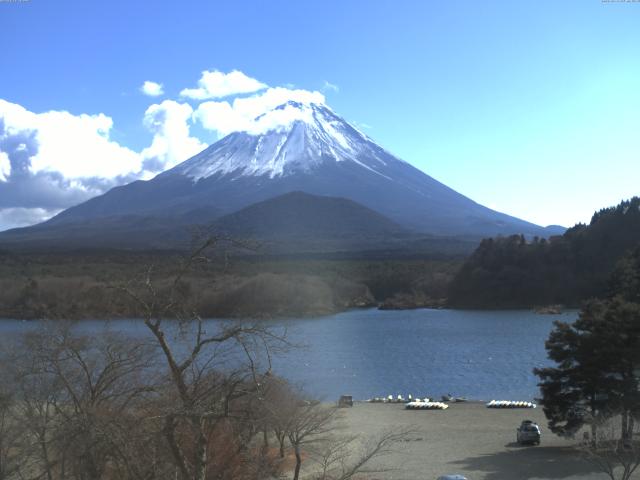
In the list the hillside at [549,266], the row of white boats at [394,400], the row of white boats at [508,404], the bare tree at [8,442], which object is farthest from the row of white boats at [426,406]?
the hillside at [549,266]

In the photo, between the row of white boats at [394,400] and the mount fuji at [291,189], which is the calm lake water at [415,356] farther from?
the mount fuji at [291,189]

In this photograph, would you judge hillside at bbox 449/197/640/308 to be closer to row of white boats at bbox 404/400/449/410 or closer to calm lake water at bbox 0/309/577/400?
calm lake water at bbox 0/309/577/400

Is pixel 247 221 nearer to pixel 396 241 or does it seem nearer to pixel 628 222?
pixel 396 241

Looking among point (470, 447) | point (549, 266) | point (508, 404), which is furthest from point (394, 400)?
point (549, 266)

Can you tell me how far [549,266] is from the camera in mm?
55031

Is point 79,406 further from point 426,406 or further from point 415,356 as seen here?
point 415,356

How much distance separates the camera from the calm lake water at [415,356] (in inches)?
839

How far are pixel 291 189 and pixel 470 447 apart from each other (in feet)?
313

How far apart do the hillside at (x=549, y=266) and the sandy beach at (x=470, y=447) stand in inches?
1452

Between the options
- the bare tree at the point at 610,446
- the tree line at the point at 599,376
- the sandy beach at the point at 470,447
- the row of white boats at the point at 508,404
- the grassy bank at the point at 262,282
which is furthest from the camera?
the grassy bank at the point at 262,282

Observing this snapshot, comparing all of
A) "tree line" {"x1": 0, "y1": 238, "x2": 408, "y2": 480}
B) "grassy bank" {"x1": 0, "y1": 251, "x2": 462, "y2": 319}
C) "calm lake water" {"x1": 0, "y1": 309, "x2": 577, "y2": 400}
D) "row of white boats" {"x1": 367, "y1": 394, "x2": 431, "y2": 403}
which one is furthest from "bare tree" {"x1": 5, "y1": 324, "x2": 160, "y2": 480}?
"grassy bank" {"x1": 0, "y1": 251, "x2": 462, "y2": 319}

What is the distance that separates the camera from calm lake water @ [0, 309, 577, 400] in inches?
839

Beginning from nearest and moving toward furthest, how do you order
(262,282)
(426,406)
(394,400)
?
(426,406) → (394,400) → (262,282)

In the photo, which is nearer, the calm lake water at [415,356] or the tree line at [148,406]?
the tree line at [148,406]
